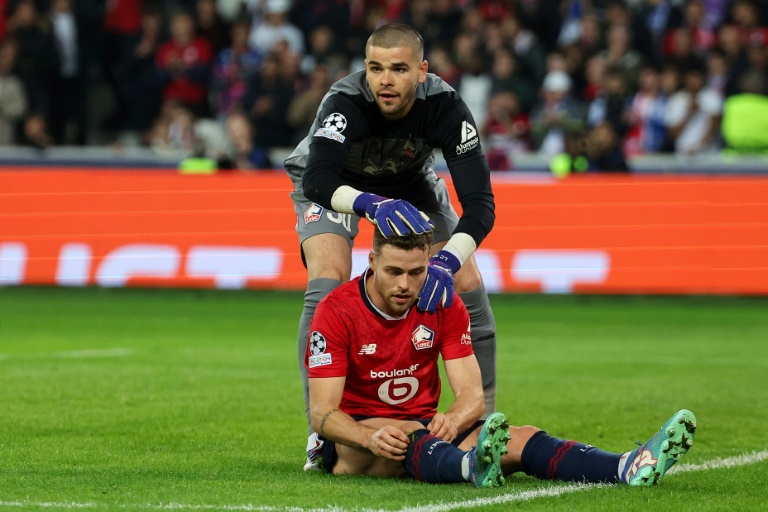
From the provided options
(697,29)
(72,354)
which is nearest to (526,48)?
(697,29)

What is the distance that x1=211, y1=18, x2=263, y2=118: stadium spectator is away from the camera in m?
20.7

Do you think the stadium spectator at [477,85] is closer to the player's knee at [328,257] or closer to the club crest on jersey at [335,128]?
the player's knee at [328,257]

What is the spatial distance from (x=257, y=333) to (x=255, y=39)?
28.5 ft

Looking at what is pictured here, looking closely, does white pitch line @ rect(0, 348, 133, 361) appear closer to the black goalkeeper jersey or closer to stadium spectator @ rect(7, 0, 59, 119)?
the black goalkeeper jersey

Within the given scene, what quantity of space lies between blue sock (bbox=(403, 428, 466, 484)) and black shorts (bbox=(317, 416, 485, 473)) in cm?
17

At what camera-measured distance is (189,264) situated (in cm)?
1581

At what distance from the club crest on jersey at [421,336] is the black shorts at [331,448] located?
350 millimetres

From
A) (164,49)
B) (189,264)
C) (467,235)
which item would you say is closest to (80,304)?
(189,264)

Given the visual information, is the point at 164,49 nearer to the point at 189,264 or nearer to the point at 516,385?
the point at 189,264

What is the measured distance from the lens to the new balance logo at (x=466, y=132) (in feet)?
22.2

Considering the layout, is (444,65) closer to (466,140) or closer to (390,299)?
(466,140)

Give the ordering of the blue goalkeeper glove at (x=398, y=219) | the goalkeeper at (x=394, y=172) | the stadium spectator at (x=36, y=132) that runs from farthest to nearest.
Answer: the stadium spectator at (x=36, y=132)
the goalkeeper at (x=394, y=172)
the blue goalkeeper glove at (x=398, y=219)

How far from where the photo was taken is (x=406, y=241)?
589 centimetres

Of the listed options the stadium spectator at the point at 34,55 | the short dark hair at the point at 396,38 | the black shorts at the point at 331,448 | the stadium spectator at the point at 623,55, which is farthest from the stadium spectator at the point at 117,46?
the black shorts at the point at 331,448
